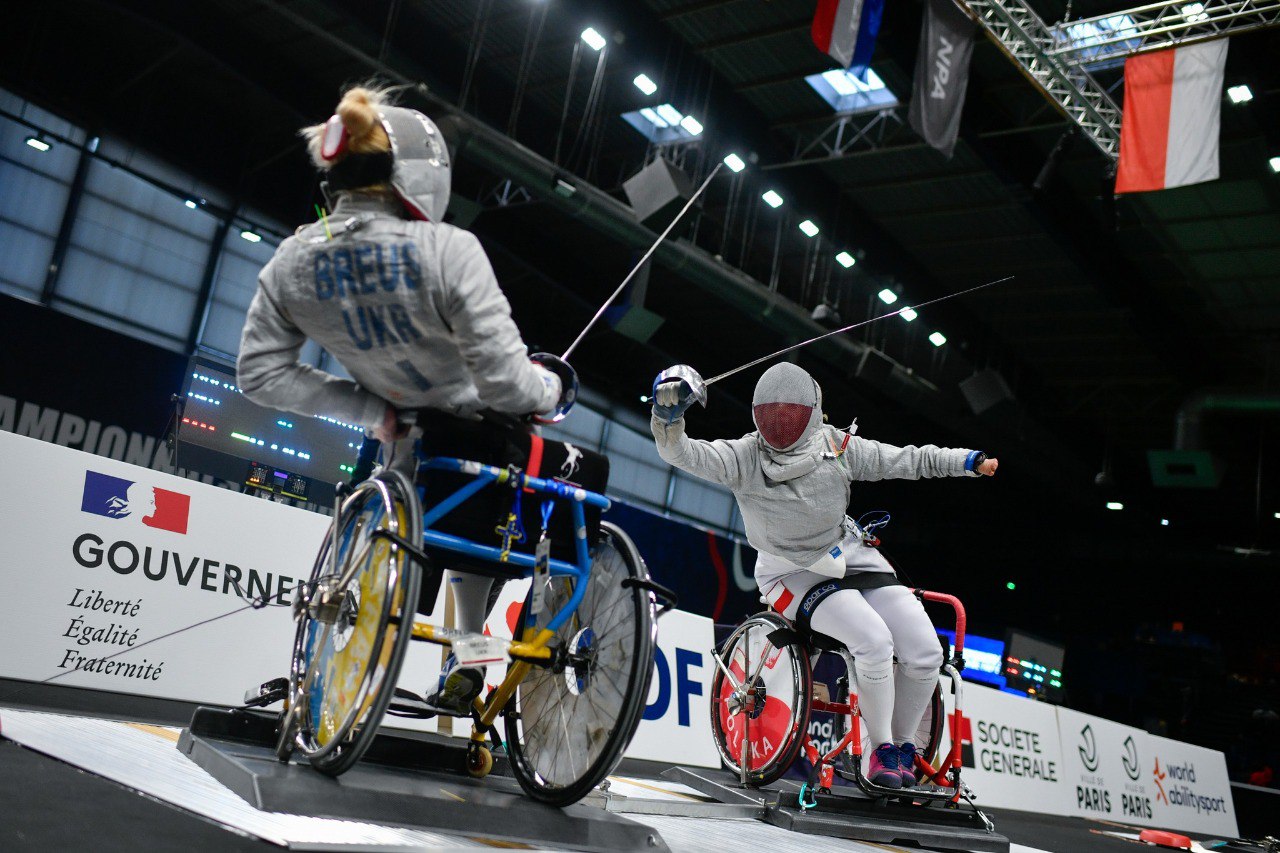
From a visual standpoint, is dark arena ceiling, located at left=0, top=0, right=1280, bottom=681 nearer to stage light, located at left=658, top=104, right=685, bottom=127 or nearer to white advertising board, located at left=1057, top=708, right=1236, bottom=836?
stage light, located at left=658, top=104, right=685, bottom=127

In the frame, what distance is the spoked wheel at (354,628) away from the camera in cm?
193

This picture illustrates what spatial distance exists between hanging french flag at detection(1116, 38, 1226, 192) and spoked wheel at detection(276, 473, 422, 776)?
7.20 meters

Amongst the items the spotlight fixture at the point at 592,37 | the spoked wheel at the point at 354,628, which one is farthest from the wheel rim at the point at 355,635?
the spotlight fixture at the point at 592,37

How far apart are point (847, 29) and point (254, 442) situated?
5.45m

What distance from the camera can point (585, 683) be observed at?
7.61 ft

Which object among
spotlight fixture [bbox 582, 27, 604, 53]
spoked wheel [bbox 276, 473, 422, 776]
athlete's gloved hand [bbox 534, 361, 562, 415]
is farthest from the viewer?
spotlight fixture [bbox 582, 27, 604, 53]

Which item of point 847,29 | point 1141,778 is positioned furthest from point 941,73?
point 1141,778

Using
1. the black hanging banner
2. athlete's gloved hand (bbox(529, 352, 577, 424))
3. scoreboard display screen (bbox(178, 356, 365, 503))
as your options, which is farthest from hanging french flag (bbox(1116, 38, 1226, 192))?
athlete's gloved hand (bbox(529, 352, 577, 424))

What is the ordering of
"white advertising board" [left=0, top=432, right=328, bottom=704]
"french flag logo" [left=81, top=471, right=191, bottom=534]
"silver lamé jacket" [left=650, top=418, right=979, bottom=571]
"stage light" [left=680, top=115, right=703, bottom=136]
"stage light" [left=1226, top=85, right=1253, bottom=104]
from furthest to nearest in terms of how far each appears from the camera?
"stage light" [left=680, top=115, right=703, bottom=136] → "stage light" [left=1226, top=85, right=1253, bottom=104] → "silver lamé jacket" [left=650, top=418, right=979, bottom=571] → "french flag logo" [left=81, top=471, right=191, bottom=534] → "white advertising board" [left=0, top=432, right=328, bottom=704]

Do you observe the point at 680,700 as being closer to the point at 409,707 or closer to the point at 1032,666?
the point at 409,707

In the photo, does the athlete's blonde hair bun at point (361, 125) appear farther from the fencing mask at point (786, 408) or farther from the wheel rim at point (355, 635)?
the fencing mask at point (786, 408)

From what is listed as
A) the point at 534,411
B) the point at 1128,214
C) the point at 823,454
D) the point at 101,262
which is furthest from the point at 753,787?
the point at 101,262

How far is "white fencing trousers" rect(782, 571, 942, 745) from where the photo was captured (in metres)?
3.50

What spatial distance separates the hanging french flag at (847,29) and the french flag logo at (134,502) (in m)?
5.35
